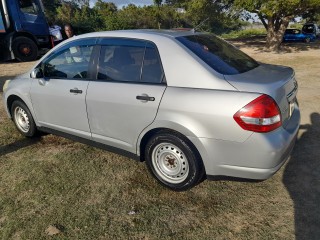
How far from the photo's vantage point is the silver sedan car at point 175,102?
269 centimetres

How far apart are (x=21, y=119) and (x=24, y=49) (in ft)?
33.5

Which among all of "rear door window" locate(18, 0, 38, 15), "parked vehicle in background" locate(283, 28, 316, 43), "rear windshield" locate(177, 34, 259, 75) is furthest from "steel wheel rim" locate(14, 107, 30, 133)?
"parked vehicle in background" locate(283, 28, 316, 43)

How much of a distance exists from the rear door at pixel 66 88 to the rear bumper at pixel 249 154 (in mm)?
1641

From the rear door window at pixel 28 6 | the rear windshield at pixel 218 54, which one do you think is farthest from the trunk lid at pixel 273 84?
the rear door window at pixel 28 6

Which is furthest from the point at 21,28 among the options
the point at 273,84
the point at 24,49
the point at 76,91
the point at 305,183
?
the point at 305,183

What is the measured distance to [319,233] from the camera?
255cm

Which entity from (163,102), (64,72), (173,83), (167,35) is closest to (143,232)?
(163,102)

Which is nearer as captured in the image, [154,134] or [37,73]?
[154,134]

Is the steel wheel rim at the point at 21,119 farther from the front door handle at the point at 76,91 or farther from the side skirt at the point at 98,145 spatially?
the front door handle at the point at 76,91

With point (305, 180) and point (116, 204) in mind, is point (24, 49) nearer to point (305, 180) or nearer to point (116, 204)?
point (116, 204)

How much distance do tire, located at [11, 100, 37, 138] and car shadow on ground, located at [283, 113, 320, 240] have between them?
142 inches

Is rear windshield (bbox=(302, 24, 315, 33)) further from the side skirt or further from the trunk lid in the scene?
the side skirt

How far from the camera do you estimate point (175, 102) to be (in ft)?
9.50

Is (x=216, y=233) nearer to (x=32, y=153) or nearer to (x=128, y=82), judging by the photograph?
(x=128, y=82)
